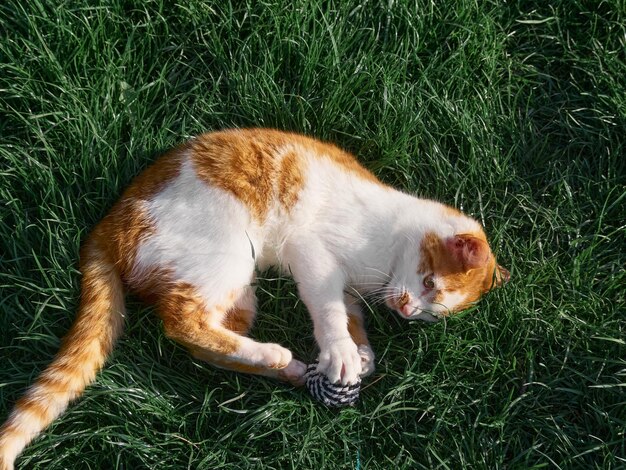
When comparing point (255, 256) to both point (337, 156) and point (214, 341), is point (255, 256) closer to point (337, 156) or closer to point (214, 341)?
point (214, 341)

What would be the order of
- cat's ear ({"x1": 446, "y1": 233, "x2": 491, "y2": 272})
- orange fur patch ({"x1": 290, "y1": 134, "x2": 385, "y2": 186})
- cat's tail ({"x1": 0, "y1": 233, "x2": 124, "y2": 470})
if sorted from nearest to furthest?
cat's tail ({"x1": 0, "y1": 233, "x2": 124, "y2": 470}) → cat's ear ({"x1": 446, "y1": 233, "x2": 491, "y2": 272}) → orange fur patch ({"x1": 290, "y1": 134, "x2": 385, "y2": 186})

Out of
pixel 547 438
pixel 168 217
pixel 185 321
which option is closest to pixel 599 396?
pixel 547 438

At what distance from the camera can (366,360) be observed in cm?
307

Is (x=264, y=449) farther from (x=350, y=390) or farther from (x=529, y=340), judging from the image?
(x=529, y=340)

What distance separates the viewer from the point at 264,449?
2.94 m

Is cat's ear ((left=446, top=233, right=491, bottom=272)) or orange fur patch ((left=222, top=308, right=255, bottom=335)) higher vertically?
cat's ear ((left=446, top=233, right=491, bottom=272))

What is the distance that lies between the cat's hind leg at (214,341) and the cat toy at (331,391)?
0.27 ft

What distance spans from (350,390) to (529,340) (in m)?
0.81

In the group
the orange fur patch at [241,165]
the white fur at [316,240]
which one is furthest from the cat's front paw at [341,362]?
A: the orange fur patch at [241,165]

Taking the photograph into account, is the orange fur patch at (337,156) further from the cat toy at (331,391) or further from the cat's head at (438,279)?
the cat toy at (331,391)

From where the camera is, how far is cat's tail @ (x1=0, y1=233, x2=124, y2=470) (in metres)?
2.71

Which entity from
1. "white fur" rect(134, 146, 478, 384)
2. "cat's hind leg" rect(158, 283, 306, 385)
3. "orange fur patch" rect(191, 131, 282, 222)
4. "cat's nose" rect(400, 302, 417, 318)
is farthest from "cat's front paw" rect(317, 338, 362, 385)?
"orange fur patch" rect(191, 131, 282, 222)

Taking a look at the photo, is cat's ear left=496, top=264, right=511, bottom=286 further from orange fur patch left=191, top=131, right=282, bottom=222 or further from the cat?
orange fur patch left=191, top=131, right=282, bottom=222

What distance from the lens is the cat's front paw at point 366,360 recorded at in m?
3.05
